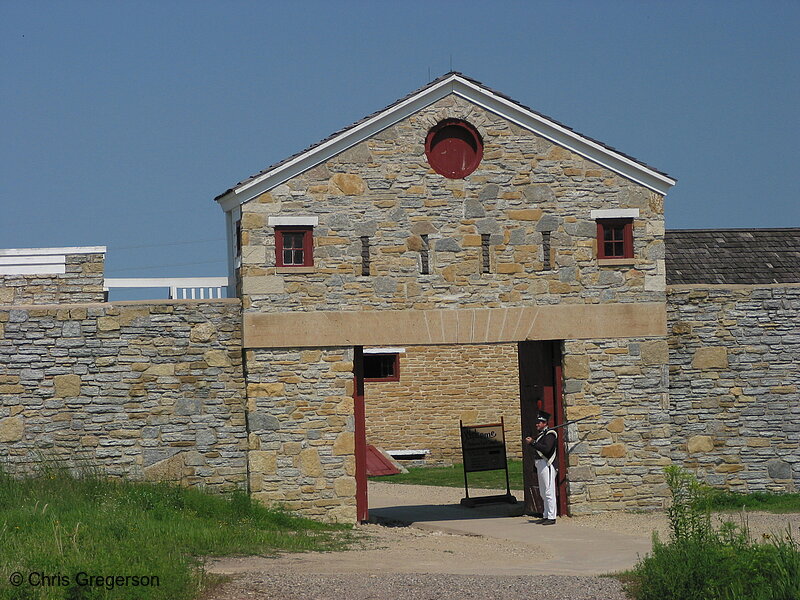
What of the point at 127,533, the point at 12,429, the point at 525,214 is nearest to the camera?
the point at 127,533

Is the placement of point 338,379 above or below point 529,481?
above

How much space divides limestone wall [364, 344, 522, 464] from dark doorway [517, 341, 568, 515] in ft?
32.6

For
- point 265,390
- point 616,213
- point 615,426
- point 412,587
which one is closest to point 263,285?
Answer: point 265,390

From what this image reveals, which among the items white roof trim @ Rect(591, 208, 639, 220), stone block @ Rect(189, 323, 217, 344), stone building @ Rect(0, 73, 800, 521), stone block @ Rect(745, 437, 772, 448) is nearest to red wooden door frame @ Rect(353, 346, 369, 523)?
stone building @ Rect(0, 73, 800, 521)

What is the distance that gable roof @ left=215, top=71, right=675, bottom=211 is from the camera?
15.8 m

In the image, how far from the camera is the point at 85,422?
50.6 ft

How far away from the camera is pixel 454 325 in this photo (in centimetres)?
1612

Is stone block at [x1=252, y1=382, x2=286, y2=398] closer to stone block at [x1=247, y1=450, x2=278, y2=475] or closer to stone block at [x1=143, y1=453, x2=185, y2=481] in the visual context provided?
stone block at [x1=247, y1=450, x2=278, y2=475]

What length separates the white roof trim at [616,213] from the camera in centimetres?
1647

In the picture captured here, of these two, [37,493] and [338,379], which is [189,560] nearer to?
[37,493]

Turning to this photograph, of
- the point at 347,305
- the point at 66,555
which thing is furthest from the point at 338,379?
the point at 66,555

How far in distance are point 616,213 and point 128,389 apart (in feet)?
23.3

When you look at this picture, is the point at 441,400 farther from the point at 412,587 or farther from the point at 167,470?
the point at 412,587

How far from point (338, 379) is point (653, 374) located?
4440 mm
